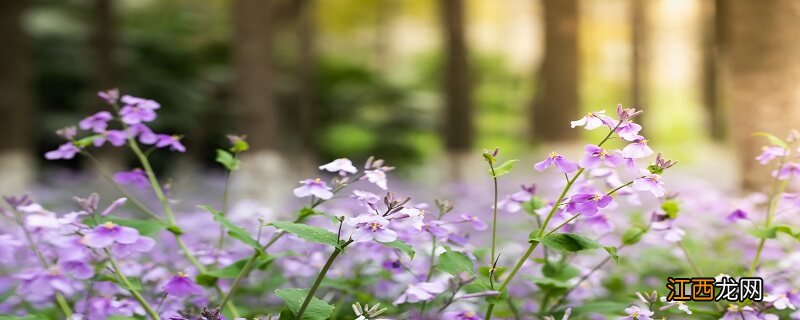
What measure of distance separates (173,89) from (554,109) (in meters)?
7.41

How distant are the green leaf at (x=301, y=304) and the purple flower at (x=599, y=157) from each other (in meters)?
0.72

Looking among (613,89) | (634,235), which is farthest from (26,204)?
(613,89)

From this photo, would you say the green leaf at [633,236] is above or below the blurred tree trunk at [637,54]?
above

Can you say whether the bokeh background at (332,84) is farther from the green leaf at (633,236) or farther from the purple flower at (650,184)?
the purple flower at (650,184)

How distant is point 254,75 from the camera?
906 cm

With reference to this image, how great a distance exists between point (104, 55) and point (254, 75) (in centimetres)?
338

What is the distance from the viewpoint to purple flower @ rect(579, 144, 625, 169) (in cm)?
205

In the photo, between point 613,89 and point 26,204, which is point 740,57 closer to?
point 26,204

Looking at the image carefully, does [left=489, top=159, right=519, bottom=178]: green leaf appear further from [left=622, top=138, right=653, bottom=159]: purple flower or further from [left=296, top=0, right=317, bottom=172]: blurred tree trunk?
[left=296, top=0, right=317, bottom=172]: blurred tree trunk

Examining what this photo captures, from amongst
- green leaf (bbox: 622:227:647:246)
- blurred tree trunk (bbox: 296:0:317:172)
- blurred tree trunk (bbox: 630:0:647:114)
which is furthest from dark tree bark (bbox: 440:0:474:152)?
green leaf (bbox: 622:227:647:246)

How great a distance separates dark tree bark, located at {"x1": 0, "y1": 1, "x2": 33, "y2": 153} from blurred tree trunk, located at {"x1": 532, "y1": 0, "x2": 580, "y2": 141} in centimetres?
624

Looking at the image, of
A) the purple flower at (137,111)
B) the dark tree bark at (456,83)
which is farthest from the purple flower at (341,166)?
the dark tree bark at (456,83)

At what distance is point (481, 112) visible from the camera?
27.6 m

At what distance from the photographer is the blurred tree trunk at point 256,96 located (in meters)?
9.04
